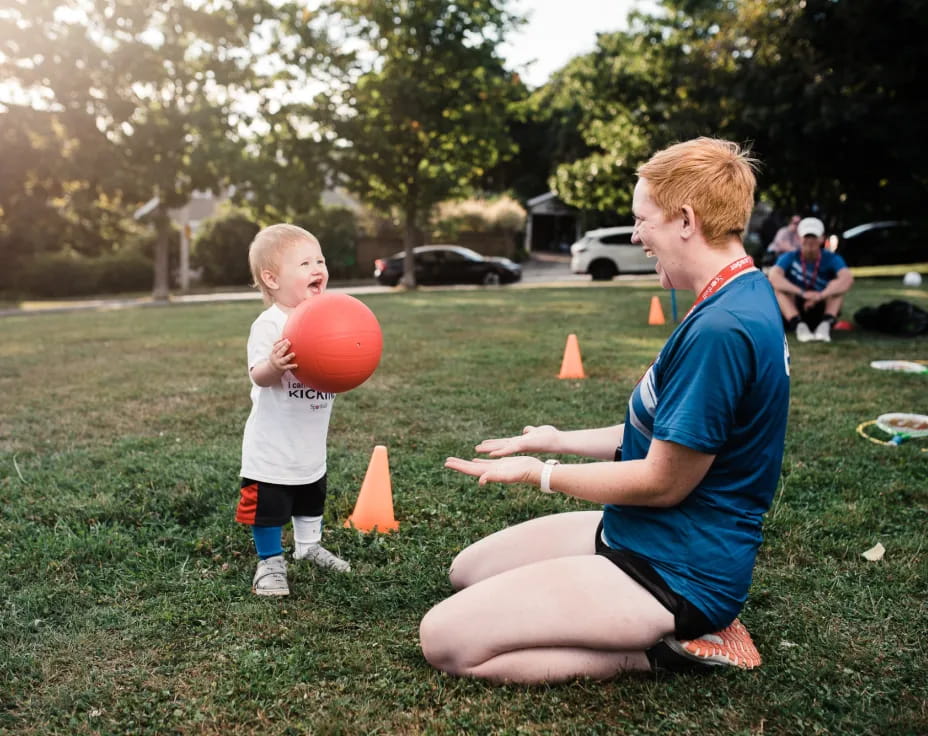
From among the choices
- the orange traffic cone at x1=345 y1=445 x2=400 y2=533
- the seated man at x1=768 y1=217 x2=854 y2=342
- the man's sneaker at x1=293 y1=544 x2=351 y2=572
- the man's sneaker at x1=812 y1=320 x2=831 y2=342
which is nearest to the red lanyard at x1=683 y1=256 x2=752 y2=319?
the man's sneaker at x1=293 y1=544 x2=351 y2=572

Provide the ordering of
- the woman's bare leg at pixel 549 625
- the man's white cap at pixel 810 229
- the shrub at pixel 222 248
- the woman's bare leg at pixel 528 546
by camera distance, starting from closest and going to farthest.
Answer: the woman's bare leg at pixel 549 625, the woman's bare leg at pixel 528 546, the man's white cap at pixel 810 229, the shrub at pixel 222 248

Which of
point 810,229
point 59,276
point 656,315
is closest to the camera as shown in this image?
point 810,229

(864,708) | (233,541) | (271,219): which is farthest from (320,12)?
(864,708)

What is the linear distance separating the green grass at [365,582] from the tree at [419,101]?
757 inches

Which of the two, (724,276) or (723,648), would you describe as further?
(723,648)

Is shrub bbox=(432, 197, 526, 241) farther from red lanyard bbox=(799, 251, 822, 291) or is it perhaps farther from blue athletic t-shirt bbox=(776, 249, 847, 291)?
red lanyard bbox=(799, 251, 822, 291)

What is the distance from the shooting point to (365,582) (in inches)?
137

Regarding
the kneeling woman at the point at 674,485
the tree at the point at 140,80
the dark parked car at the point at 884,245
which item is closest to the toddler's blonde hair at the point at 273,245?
the kneeling woman at the point at 674,485

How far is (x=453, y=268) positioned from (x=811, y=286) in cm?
1886

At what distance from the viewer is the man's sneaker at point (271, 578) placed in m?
3.36

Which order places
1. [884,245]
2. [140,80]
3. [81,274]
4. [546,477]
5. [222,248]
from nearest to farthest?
[546,477]
[140,80]
[81,274]
[884,245]
[222,248]

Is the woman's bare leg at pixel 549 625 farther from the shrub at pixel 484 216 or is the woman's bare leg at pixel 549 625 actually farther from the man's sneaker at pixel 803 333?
the shrub at pixel 484 216

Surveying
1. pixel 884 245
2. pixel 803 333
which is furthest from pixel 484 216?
pixel 803 333

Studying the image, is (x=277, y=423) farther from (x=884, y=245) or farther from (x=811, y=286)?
(x=884, y=245)
